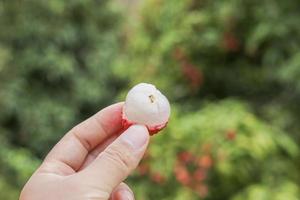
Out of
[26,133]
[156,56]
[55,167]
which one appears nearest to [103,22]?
[26,133]

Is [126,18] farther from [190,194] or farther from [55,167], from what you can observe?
[55,167]

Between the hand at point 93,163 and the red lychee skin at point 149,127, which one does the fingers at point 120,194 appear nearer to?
the hand at point 93,163

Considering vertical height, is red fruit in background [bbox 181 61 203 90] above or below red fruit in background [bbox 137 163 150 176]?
above

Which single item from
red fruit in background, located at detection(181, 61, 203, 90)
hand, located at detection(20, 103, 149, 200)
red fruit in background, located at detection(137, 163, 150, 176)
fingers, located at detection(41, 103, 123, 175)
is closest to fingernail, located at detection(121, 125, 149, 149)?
hand, located at detection(20, 103, 149, 200)

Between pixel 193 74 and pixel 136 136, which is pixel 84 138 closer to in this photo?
pixel 136 136

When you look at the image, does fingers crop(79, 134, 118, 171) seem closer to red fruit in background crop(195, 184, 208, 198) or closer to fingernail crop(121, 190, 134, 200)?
fingernail crop(121, 190, 134, 200)

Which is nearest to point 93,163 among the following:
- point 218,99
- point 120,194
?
point 120,194

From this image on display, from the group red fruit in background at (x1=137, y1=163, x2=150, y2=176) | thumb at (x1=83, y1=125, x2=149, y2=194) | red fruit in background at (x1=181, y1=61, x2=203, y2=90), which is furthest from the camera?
red fruit in background at (x1=181, y1=61, x2=203, y2=90)
